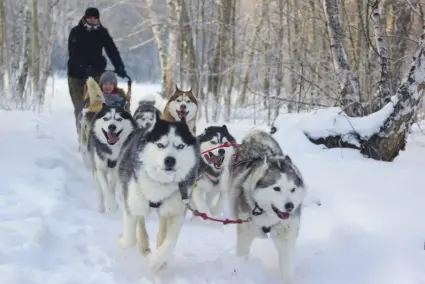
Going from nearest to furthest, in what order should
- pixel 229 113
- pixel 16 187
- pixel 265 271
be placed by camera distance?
pixel 265 271, pixel 16 187, pixel 229 113

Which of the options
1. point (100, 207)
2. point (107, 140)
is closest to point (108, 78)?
point (107, 140)

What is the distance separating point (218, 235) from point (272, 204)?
114 cm

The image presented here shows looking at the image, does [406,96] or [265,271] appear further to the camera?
[406,96]

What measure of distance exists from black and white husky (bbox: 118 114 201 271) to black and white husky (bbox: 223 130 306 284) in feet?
1.29

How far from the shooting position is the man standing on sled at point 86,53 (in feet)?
20.4

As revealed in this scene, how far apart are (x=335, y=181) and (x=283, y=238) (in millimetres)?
1632

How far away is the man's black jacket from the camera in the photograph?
622 centimetres

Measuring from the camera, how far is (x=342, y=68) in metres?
6.05

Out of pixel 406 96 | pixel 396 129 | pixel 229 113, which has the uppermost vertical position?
pixel 406 96

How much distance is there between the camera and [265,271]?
3.28m

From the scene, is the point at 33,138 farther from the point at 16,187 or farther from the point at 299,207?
the point at 299,207

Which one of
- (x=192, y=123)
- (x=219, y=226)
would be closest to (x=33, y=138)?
(x=192, y=123)

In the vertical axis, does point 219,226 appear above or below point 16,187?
below

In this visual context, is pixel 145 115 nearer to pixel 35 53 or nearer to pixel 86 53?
pixel 86 53
